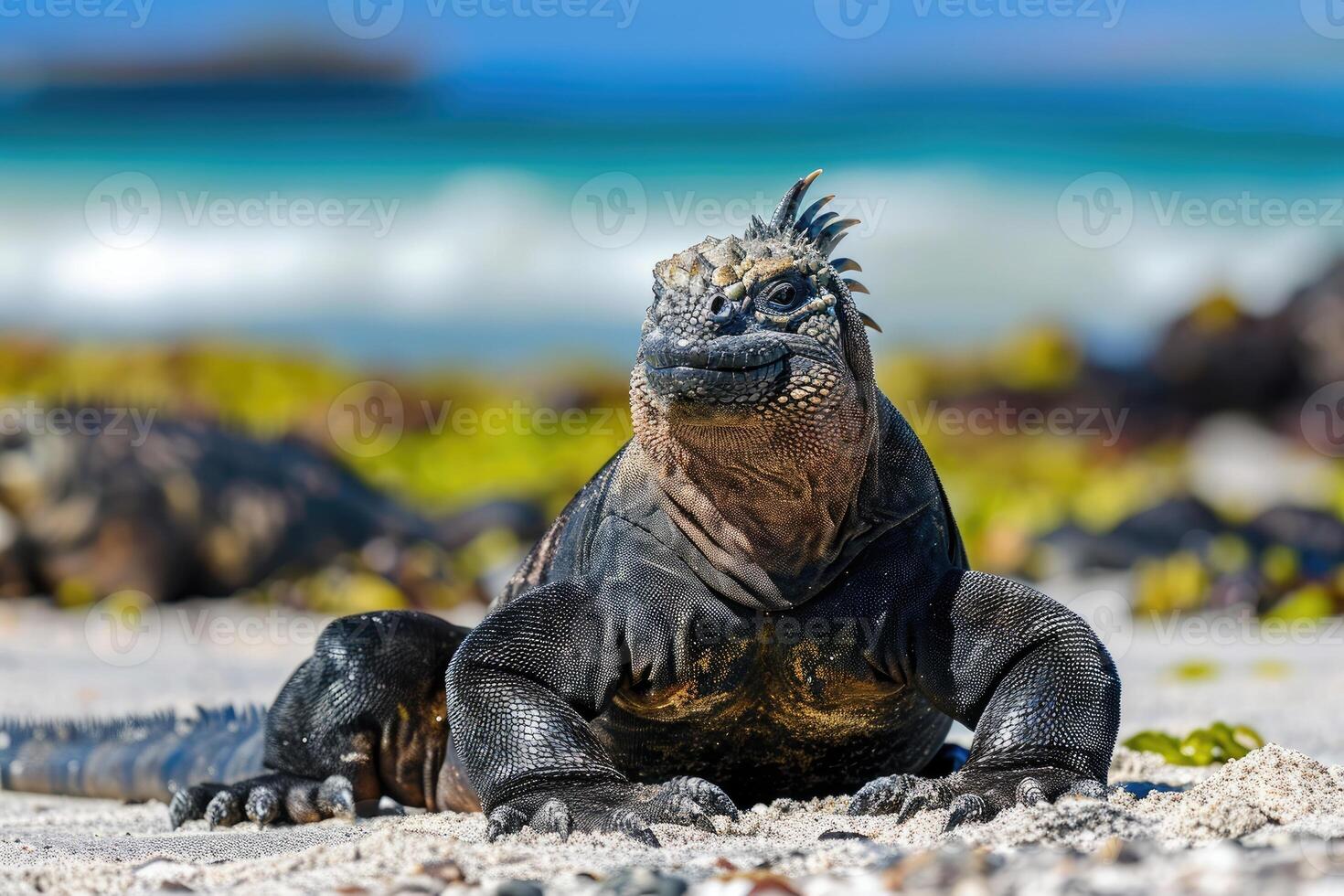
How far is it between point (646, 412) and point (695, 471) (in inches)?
8.3

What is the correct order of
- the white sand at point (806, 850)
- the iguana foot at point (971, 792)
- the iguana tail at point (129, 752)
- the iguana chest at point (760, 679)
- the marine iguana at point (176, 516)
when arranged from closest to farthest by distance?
the white sand at point (806, 850)
the iguana foot at point (971, 792)
the iguana chest at point (760, 679)
the iguana tail at point (129, 752)
the marine iguana at point (176, 516)

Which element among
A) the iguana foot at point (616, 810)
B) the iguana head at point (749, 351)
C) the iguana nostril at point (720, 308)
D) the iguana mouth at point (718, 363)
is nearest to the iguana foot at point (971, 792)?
the iguana foot at point (616, 810)

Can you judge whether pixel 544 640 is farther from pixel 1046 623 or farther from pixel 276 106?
pixel 276 106

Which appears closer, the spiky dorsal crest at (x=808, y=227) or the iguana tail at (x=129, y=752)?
the spiky dorsal crest at (x=808, y=227)

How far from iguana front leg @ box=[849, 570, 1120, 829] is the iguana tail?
2.89 metres

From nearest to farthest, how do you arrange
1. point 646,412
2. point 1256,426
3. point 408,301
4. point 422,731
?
point 646,412, point 422,731, point 1256,426, point 408,301

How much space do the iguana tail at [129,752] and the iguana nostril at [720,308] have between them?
298cm

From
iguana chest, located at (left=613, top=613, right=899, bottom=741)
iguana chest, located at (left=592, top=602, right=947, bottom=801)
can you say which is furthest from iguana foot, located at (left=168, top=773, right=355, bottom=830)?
iguana chest, located at (left=613, top=613, right=899, bottom=741)

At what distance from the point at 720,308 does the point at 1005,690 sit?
1277 mm

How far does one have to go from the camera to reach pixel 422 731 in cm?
520

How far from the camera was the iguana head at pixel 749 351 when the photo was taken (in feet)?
13.0

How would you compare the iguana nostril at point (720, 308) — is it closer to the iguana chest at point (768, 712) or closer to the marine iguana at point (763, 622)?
the marine iguana at point (763, 622)

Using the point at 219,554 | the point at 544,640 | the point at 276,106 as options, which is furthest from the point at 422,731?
the point at 276,106

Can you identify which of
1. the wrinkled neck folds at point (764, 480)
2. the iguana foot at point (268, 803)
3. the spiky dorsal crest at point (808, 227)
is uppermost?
the spiky dorsal crest at point (808, 227)
